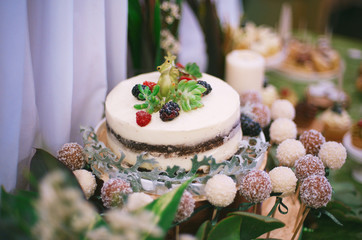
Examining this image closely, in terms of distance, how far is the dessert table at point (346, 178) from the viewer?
881 millimetres

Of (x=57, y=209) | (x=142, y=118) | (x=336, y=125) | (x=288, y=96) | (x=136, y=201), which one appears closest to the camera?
(x=57, y=209)

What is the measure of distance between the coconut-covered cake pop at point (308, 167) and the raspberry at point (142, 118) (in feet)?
1.19

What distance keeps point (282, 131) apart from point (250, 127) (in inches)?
3.4

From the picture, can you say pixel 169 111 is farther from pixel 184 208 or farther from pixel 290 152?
pixel 290 152

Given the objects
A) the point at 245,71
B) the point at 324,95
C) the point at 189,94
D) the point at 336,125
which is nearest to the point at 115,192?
the point at 189,94

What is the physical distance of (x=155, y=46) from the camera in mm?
1127

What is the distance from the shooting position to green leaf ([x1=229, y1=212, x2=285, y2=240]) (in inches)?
25.0

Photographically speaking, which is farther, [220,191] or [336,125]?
[336,125]

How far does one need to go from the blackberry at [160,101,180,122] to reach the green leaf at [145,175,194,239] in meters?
0.19

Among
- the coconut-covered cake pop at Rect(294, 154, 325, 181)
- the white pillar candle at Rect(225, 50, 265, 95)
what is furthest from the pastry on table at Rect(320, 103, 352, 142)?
the coconut-covered cake pop at Rect(294, 154, 325, 181)

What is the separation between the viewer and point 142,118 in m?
0.71

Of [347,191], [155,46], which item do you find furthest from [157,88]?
[347,191]

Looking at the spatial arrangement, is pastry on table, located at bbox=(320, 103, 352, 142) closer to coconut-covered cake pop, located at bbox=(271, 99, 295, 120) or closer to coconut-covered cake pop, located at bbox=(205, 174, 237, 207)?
coconut-covered cake pop, located at bbox=(271, 99, 295, 120)

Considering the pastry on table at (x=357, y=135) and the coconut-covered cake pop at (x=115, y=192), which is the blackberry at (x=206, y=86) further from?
the pastry on table at (x=357, y=135)
